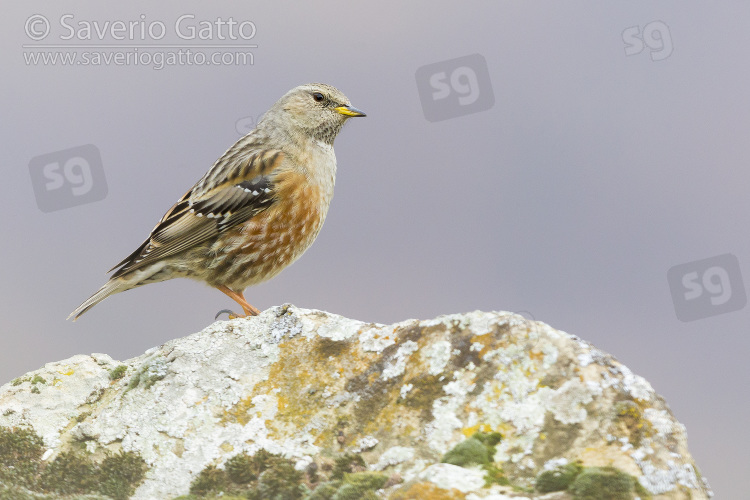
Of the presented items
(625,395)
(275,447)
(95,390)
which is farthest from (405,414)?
(95,390)

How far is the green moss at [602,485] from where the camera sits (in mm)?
5016

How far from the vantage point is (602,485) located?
506 cm

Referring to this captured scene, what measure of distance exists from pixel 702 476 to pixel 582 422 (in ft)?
3.15

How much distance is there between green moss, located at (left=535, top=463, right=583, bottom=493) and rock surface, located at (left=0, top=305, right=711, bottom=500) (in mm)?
60

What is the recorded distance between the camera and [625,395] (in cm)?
569

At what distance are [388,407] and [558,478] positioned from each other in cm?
154

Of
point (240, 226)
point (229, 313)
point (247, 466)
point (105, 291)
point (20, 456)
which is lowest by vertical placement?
point (247, 466)

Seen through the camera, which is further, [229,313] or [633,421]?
[229,313]

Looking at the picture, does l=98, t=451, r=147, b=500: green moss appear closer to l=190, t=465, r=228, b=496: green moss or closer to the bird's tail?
l=190, t=465, r=228, b=496: green moss

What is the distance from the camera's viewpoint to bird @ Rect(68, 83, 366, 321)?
9773 mm

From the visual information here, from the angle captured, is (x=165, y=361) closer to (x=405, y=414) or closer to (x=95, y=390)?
(x=95, y=390)

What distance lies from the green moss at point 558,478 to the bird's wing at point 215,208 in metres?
5.72

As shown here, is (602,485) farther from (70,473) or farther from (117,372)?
(117,372)

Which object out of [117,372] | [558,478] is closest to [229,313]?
[117,372]
